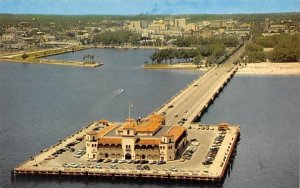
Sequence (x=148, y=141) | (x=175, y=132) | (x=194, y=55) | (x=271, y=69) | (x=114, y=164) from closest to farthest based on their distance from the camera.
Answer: (x=114, y=164) < (x=148, y=141) < (x=175, y=132) < (x=271, y=69) < (x=194, y=55)

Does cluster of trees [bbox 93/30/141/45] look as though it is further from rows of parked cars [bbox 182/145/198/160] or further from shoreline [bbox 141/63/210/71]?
rows of parked cars [bbox 182/145/198/160]

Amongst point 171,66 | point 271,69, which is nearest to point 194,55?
point 171,66

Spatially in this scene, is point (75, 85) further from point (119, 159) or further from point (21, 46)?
point (21, 46)

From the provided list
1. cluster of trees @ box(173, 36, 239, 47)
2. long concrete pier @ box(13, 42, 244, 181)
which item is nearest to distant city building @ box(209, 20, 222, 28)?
cluster of trees @ box(173, 36, 239, 47)

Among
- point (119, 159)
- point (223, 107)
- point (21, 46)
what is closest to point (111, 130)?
point (119, 159)

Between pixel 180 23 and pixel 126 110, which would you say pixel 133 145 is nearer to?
pixel 126 110

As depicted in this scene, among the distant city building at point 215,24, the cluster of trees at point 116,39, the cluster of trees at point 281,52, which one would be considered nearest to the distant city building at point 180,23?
the distant city building at point 215,24
